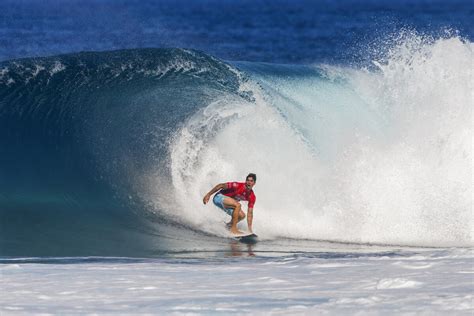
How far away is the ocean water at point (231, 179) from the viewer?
29.4 ft

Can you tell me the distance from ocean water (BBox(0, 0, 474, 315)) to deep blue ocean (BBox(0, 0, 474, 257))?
0.03 meters

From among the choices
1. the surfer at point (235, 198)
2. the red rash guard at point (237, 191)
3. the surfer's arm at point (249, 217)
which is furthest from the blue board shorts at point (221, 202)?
the surfer's arm at point (249, 217)

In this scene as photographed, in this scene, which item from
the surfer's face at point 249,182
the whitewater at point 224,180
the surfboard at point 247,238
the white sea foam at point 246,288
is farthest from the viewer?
the surfer's face at point 249,182

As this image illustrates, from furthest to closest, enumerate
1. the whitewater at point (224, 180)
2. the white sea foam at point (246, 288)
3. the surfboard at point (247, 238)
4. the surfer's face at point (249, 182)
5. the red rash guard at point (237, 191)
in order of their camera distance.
→ the red rash guard at point (237, 191) < the surfer's face at point (249, 182) < the surfboard at point (247, 238) < the whitewater at point (224, 180) < the white sea foam at point (246, 288)

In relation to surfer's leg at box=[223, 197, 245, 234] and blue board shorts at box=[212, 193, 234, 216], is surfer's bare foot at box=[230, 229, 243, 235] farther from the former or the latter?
blue board shorts at box=[212, 193, 234, 216]

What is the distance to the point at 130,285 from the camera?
9.21 m

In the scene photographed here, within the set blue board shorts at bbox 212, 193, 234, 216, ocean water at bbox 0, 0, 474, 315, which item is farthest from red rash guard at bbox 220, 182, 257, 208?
ocean water at bbox 0, 0, 474, 315

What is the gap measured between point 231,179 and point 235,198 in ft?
4.97

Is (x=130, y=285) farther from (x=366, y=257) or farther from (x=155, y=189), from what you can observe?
(x=155, y=189)

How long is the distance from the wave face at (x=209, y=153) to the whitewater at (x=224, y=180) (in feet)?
0.09

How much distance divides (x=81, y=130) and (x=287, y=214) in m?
4.75

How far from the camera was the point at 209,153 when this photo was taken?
49.8 ft

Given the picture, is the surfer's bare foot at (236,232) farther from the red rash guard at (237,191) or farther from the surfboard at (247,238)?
the red rash guard at (237,191)

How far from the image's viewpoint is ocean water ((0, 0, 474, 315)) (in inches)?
352
